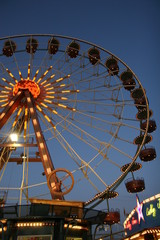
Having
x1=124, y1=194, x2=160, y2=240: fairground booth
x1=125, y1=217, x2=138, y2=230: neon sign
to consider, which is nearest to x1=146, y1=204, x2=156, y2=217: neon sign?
x1=124, y1=194, x2=160, y2=240: fairground booth

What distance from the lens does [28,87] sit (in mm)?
18172

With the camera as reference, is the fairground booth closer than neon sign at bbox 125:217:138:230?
Yes

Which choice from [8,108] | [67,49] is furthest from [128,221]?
[67,49]

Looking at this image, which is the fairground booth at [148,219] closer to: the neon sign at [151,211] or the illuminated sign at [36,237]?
the neon sign at [151,211]

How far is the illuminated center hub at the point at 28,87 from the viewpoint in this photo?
59.6 ft

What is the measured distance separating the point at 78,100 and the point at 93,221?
399 inches

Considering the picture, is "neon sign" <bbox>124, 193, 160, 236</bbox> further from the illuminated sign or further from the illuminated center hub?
the illuminated center hub

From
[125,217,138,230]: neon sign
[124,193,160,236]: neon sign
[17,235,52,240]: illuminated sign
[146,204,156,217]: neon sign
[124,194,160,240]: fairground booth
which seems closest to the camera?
[17,235,52,240]: illuminated sign

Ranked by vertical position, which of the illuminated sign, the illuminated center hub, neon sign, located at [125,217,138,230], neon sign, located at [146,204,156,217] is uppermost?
the illuminated center hub

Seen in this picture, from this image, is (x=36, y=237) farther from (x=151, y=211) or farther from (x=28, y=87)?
(x=28, y=87)

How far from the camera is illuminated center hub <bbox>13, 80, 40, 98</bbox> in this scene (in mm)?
18156

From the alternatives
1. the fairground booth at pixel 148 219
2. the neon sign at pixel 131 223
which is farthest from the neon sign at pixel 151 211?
the neon sign at pixel 131 223

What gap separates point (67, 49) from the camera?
2138 cm

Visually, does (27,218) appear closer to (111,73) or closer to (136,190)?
(136,190)
